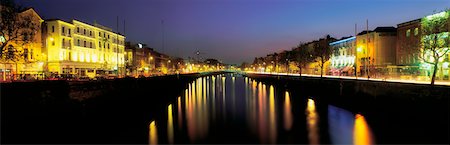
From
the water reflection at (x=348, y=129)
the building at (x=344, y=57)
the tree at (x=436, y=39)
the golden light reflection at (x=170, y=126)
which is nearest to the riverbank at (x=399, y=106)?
the water reflection at (x=348, y=129)

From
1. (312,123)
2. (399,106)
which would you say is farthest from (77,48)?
(399,106)

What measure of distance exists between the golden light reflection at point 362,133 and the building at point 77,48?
53025 millimetres

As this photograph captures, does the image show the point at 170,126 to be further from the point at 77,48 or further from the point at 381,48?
the point at 381,48

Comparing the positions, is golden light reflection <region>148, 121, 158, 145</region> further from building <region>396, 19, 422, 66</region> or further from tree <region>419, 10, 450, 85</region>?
building <region>396, 19, 422, 66</region>

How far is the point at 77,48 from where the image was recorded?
81.7 m

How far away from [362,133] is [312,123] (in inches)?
229

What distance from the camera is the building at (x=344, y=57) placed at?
87.8 m

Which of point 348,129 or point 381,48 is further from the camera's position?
point 381,48

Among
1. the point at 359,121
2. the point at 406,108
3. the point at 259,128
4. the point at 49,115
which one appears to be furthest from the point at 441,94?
the point at 49,115

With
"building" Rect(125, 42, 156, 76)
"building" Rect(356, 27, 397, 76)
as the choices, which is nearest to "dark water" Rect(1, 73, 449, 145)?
"building" Rect(356, 27, 397, 76)

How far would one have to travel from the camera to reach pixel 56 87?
96.6ft

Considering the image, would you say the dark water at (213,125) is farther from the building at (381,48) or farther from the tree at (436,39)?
the building at (381,48)

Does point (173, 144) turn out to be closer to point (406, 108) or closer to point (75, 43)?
point (406, 108)

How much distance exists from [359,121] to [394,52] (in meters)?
49.3
